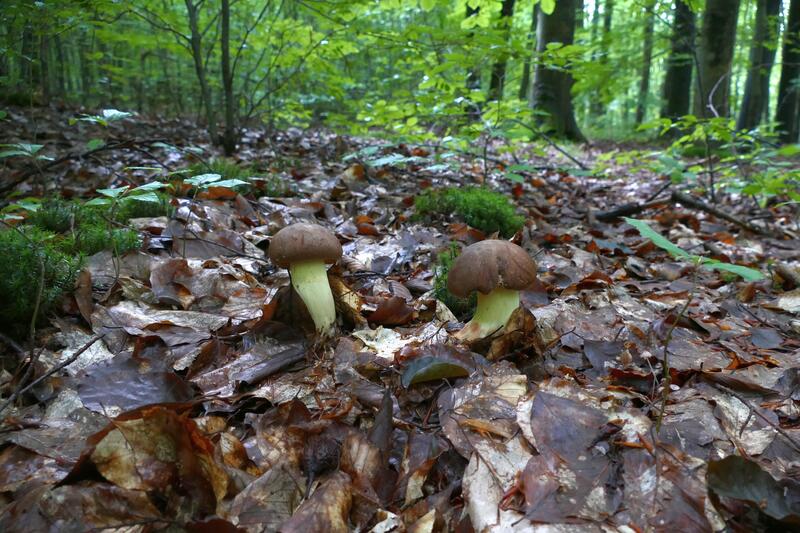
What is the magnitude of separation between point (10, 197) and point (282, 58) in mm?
3632

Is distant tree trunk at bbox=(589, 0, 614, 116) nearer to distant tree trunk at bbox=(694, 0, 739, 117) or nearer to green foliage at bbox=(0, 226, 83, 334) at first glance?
distant tree trunk at bbox=(694, 0, 739, 117)

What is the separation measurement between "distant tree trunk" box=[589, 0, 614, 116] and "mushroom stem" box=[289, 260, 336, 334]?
4.55 meters

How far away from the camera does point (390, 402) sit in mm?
1803

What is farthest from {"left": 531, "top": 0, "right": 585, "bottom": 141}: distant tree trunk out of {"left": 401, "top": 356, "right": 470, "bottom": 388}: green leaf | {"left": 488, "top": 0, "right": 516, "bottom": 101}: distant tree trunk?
{"left": 401, "top": 356, "right": 470, "bottom": 388}: green leaf

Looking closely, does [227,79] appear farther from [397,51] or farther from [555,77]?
[555,77]

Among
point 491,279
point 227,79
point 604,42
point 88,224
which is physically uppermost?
point 604,42

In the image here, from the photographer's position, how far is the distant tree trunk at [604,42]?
5.59m

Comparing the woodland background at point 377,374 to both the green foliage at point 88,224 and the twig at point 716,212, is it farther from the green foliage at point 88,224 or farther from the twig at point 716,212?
the twig at point 716,212

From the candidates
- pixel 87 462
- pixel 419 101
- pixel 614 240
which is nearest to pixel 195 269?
pixel 87 462

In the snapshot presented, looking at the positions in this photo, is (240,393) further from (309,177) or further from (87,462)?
(309,177)

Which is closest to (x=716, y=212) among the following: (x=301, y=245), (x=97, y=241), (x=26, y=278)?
(x=301, y=245)

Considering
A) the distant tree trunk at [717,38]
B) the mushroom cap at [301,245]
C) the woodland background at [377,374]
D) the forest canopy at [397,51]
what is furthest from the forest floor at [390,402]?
the distant tree trunk at [717,38]

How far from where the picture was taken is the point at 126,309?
99.2 inches

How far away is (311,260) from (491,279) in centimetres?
89
